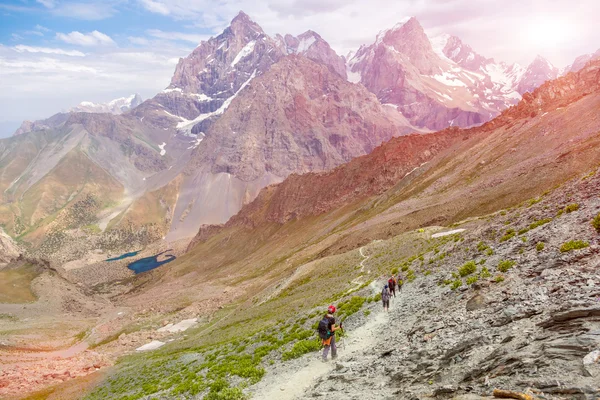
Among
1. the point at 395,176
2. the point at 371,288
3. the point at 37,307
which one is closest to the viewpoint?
the point at 371,288

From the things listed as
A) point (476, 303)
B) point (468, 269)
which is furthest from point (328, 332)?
point (468, 269)

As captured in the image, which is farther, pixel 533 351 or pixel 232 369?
pixel 232 369

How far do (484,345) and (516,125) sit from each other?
12542cm

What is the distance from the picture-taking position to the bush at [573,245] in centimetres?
1792

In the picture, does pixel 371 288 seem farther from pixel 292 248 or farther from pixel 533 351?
pixel 292 248

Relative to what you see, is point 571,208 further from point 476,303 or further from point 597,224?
point 476,303

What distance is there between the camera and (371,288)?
34.2 meters

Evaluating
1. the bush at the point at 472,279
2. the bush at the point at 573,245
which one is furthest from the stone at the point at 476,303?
the bush at the point at 573,245

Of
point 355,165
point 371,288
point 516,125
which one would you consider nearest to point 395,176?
point 355,165

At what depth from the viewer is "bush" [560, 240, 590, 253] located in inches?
706

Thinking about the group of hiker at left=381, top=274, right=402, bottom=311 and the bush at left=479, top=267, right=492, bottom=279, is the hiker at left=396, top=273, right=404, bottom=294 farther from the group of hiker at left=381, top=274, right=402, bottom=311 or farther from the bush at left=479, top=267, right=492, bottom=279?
the bush at left=479, top=267, right=492, bottom=279

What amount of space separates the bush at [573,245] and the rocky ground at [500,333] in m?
0.27

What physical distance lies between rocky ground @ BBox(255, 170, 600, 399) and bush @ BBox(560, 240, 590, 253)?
268mm

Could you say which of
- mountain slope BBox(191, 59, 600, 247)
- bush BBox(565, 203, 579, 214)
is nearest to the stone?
bush BBox(565, 203, 579, 214)
